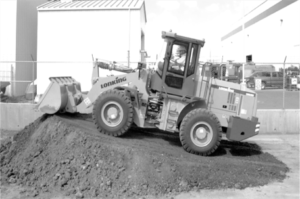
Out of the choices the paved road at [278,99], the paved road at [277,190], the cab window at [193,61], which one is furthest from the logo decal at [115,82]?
the paved road at [278,99]

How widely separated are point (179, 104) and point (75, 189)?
3250 mm

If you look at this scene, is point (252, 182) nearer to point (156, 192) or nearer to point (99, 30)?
point (156, 192)

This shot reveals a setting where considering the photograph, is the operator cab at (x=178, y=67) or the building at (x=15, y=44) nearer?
the operator cab at (x=178, y=67)

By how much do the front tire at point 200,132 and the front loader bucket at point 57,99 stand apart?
121 inches

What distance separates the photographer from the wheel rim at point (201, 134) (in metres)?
7.23

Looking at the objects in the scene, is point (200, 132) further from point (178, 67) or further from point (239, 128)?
point (178, 67)

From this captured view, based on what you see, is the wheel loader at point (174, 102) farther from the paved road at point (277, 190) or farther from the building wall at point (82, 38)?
the building wall at point (82, 38)

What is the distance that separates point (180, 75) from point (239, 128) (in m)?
1.89

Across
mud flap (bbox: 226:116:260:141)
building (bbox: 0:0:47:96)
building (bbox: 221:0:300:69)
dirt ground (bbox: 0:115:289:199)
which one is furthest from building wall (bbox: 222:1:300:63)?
dirt ground (bbox: 0:115:289:199)

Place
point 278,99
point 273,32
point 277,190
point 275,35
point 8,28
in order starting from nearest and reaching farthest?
point 277,190 < point 278,99 < point 8,28 < point 275,35 < point 273,32

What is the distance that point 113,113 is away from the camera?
24.6 feet

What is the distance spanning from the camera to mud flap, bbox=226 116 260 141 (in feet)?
24.2

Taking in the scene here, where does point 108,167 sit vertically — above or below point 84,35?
below

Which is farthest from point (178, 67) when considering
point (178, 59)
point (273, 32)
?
point (273, 32)
